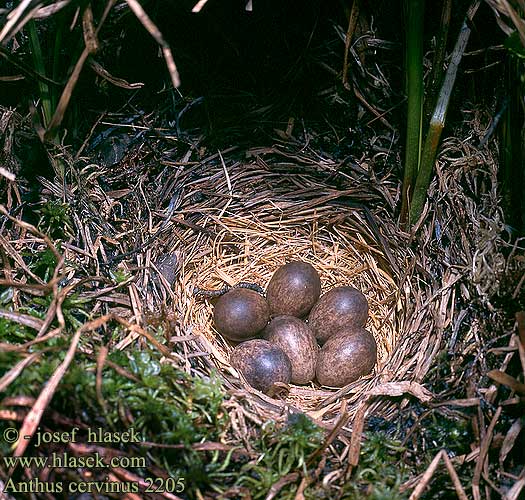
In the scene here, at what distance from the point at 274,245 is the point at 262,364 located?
69cm

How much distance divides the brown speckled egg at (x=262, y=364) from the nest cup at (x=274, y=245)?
16cm

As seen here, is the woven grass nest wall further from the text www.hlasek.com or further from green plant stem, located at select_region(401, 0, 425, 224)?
the text www.hlasek.com

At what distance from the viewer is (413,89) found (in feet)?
6.93

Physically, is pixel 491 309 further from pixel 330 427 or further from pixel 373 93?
pixel 373 93

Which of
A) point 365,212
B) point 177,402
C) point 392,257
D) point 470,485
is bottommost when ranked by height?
point 470,485

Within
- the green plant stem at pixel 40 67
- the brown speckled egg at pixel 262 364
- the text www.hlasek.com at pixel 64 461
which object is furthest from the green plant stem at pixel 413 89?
the text www.hlasek.com at pixel 64 461

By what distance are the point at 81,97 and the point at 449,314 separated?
146cm

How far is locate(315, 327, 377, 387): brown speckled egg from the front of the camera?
7.48ft

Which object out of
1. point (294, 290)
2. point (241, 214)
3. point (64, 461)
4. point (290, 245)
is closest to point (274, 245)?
point (290, 245)

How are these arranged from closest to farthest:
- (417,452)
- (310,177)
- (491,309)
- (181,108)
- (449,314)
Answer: (417,452) → (491,309) → (449,314) → (181,108) → (310,177)

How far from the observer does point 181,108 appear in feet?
8.01

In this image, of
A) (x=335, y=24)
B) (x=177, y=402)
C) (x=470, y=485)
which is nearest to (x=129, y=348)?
(x=177, y=402)

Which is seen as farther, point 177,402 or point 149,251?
point 149,251

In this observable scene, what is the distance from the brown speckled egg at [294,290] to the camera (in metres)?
2.51
